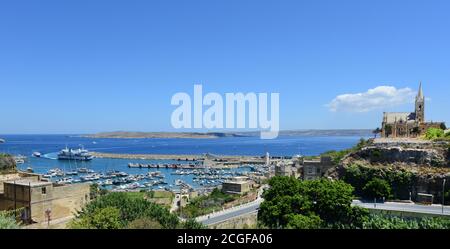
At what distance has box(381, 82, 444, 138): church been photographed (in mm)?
36719

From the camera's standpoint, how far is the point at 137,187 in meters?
46.6

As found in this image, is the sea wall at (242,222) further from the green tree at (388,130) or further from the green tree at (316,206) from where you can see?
the green tree at (388,130)

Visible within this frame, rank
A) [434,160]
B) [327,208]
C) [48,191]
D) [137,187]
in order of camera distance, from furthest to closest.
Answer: [137,187]
[434,160]
[327,208]
[48,191]

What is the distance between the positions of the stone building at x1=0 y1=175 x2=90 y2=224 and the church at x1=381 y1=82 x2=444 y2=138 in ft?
104

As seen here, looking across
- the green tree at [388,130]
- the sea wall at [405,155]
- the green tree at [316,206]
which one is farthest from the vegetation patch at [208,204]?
the green tree at [388,130]

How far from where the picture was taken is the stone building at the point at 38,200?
14.4 meters

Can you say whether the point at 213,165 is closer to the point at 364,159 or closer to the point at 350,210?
the point at 364,159

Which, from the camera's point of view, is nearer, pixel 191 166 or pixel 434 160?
pixel 434 160

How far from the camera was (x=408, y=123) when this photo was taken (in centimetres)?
3747

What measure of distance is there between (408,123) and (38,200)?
3442 centimetres

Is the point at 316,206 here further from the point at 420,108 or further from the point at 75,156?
the point at 75,156

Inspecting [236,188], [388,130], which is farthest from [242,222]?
[388,130]
